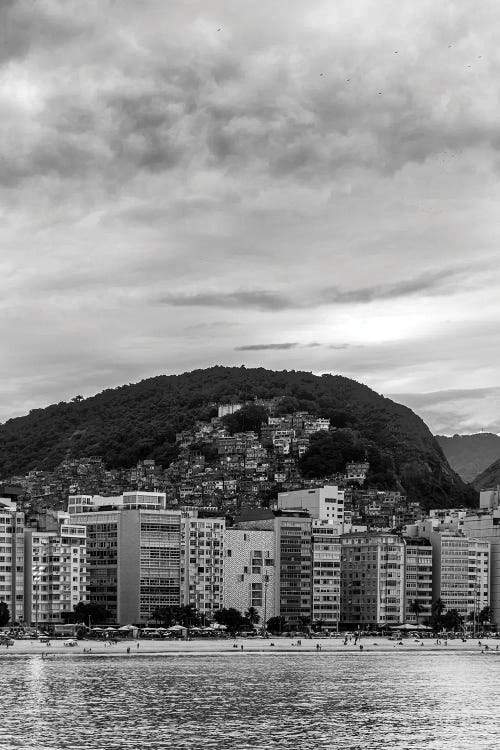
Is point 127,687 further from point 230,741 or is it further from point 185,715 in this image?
point 230,741

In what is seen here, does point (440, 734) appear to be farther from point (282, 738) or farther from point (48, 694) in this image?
point (48, 694)

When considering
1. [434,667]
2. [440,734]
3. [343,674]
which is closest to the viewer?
[440,734]

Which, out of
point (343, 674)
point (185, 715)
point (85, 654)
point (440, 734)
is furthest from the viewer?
point (85, 654)

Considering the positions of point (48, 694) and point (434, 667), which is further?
point (434, 667)

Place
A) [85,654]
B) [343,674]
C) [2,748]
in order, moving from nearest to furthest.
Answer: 1. [2,748]
2. [343,674]
3. [85,654]

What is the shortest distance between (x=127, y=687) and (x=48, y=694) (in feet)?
33.7

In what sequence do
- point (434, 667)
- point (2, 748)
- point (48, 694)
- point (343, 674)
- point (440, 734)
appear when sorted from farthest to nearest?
point (434, 667)
point (343, 674)
point (48, 694)
point (440, 734)
point (2, 748)

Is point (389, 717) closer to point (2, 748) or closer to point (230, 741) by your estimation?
point (230, 741)

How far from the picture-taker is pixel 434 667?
178 metres

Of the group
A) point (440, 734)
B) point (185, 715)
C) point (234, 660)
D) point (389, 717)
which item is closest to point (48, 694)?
point (185, 715)

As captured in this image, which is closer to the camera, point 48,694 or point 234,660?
point 48,694

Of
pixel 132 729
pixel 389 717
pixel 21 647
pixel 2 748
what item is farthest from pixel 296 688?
pixel 21 647

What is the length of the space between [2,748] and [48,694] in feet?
118

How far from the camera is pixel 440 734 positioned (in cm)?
10288
